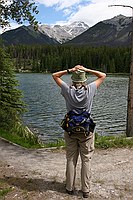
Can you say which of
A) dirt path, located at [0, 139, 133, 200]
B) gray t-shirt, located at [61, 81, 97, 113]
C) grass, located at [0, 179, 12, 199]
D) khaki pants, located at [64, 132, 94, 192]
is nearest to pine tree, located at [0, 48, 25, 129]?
dirt path, located at [0, 139, 133, 200]

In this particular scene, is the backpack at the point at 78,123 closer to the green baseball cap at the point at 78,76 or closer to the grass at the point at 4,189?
the green baseball cap at the point at 78,76

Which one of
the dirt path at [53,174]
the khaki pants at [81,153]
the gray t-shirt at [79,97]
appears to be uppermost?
the gray t-shirt at [79,97]

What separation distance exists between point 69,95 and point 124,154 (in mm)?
3944

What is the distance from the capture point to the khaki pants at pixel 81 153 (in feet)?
19.0

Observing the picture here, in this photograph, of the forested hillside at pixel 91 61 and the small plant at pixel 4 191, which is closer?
the small plant at pixel 4 191

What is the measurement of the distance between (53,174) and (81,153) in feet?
5.37

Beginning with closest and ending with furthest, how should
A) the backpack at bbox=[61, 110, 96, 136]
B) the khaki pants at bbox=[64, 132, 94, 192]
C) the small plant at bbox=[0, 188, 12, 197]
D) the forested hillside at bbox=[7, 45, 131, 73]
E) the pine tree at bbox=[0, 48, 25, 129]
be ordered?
the backpack at bbox=[61, 110, 96, 136] → the khaki pants at bbox=[64, 132, 94, 192] → the small plant at bbox=[0, 188, 12, 197] → the pine tree at bbox=[0, 48, 25, 129] → the forested hillside at bbox=[7, 45, 131, 73]

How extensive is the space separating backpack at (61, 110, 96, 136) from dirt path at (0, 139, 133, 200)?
51.7 inches

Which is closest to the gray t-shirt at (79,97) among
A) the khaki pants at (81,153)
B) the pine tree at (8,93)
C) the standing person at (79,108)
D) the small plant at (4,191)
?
the standing person at (79,108)

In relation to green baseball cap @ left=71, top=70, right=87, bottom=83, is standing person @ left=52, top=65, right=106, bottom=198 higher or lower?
lower

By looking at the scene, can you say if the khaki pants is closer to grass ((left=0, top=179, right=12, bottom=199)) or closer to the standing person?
the standing person

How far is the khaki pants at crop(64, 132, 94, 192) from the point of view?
578cm

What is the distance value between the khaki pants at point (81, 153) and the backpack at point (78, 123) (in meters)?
0.14

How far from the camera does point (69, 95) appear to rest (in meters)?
5.73
